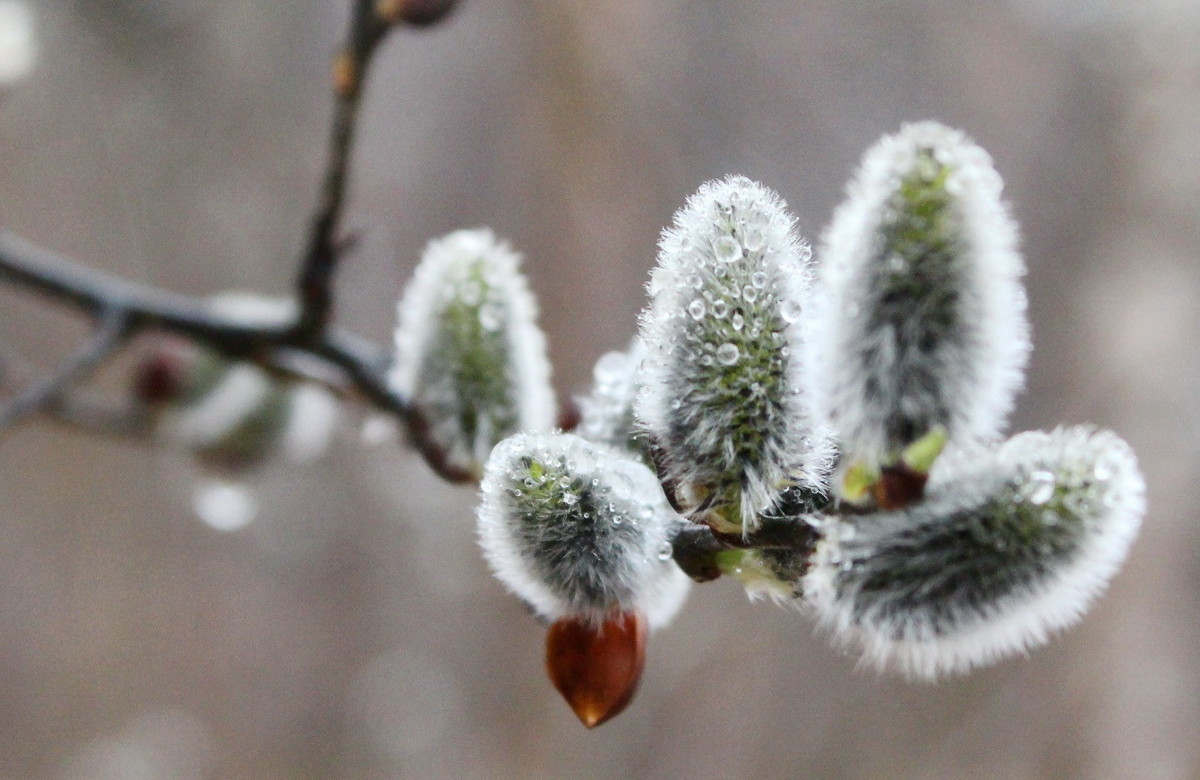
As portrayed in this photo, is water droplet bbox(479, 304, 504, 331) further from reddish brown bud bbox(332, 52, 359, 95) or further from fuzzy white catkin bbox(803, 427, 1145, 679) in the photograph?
fuzzy white catkin bbox(803, 427, 1145, 679)

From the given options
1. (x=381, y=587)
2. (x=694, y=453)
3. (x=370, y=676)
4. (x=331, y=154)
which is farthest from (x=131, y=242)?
(x=694, y=453)

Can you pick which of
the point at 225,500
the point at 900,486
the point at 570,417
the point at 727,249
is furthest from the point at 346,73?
the point at 225,500

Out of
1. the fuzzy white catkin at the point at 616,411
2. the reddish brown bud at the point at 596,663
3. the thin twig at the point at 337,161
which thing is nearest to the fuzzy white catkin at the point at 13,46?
the thin twig at the point at 337,161

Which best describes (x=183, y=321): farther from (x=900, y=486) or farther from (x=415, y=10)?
(x=900, y=486)

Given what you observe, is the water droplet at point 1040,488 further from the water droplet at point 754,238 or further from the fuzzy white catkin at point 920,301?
the water droplet at point 754,238

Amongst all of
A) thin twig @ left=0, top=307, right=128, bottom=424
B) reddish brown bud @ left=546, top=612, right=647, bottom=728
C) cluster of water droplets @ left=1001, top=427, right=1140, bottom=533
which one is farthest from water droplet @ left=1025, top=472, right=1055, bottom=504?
thin twig @ left=0, top=307, right=128, bottom=424

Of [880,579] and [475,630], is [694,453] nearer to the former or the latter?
[880,579]
